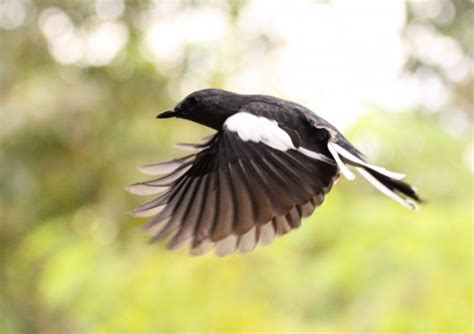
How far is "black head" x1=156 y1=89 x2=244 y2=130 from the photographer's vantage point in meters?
2.33

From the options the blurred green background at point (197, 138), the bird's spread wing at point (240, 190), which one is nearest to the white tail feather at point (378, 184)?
the bird's spread wing at point (240, 190)

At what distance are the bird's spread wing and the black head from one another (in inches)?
2.4

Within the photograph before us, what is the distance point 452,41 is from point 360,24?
6.19 ft

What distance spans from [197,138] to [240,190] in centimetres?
353

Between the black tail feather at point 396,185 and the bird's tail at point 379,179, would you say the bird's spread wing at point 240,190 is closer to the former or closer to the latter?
the bird's tail at point 379,179

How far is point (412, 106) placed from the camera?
6.51 meters

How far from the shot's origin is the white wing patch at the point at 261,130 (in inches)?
88.9

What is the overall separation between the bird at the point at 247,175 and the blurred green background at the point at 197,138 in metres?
→ 2.00

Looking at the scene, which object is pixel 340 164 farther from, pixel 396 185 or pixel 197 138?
pixel 197 138

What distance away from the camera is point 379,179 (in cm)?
254

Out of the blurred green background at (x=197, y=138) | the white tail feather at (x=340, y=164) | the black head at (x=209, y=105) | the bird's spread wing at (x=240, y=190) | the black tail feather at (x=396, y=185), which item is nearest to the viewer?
the white tail feather at (x=340, y=164)

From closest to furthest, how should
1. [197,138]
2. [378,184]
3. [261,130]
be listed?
[261,130] < [378,184] < [197,138]

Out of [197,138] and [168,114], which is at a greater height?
[197,138]

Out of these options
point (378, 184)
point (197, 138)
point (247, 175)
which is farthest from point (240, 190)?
point (197, 138)
